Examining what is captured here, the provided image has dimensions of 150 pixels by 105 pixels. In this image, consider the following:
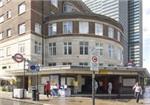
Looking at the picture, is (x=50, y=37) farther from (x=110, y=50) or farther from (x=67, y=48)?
(x=110, y=50)

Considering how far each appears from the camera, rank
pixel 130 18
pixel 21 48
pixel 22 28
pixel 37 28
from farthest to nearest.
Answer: pixel 130 18 → pixel 37 28 → pixel 22 28 → pixel 21 48

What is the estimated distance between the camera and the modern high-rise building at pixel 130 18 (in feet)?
328

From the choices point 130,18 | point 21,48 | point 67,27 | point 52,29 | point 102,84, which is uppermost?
point 130,18

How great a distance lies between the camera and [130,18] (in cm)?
10388

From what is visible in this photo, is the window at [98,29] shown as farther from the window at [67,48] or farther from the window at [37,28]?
the window at [37,28]

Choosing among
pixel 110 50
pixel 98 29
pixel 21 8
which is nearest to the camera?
pixel 21 8

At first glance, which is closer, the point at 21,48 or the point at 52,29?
the point at 21,48

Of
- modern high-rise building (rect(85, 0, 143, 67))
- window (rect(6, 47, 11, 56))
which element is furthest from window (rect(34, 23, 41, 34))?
modern high-rise building (rect(85, 0, 143, 67))

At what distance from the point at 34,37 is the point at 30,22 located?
2399 millimetres

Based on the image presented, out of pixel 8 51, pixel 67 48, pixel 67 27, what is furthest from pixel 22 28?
pixel 67 48

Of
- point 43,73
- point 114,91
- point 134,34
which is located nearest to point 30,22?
point 43,73

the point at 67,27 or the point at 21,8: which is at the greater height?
the point at 21,8

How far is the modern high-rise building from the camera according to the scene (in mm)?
100000

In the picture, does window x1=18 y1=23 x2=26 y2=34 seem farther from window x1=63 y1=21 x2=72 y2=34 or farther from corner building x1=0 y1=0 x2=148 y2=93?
window x1=63 y1=21 x2=72 y2=34
